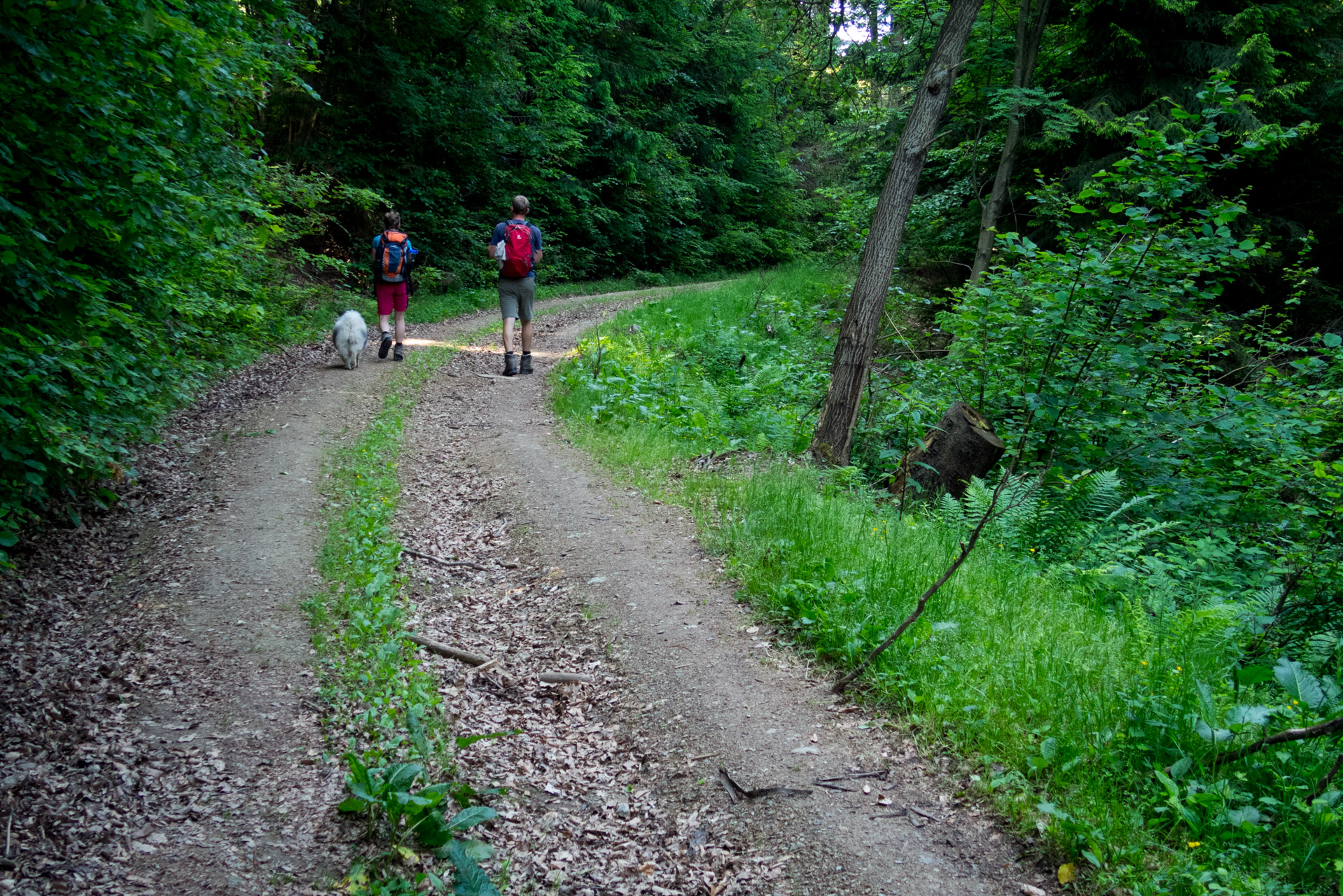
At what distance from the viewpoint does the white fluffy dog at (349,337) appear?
36.6ft

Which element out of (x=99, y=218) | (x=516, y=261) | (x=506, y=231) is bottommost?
(x=99, y=218)

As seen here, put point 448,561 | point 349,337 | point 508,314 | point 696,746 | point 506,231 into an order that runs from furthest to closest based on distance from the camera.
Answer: point 508,314, point 349,337, point 506,231, point 448,561, point 696,746

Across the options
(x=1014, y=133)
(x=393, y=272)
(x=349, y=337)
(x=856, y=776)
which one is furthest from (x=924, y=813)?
(x=1014, y=133)

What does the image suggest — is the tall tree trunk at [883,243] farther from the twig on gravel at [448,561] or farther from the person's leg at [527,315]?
the person's leg at [527,315]

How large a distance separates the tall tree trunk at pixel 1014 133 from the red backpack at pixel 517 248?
7.90 metres

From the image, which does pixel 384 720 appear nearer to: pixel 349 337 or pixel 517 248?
pixel 517 248

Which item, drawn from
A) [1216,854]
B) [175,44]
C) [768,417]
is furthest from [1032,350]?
[175,44]

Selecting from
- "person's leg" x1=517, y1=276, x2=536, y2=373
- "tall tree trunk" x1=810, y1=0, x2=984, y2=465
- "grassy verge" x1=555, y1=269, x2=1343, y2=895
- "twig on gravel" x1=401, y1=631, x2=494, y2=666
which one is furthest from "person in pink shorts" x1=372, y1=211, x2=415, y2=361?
"twig on gravel" x1=401, y1=631, x2=494, y2=666

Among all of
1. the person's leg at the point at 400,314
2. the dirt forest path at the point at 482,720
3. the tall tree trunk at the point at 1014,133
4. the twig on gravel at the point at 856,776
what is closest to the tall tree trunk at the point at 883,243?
the dirt forest path at the point at 482,720

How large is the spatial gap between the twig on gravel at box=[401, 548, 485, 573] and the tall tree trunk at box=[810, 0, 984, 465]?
12.8 feet

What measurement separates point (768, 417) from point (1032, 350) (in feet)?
10.1

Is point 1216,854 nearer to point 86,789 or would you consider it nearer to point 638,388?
point 86,789

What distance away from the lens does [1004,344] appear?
→ 326 inches

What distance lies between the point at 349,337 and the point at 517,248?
2844mm
